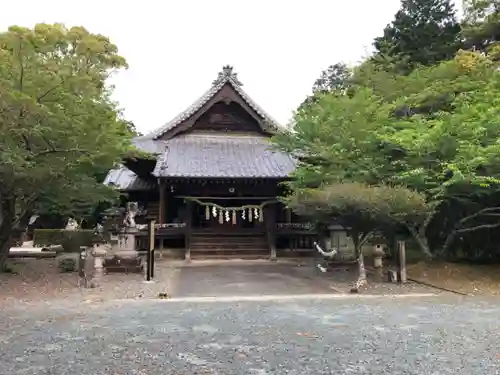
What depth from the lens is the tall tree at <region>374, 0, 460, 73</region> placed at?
2662cm

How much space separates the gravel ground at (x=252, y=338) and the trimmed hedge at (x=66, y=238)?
1543cm

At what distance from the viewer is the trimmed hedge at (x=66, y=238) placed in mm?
23938

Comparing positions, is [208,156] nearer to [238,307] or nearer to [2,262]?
[2,262]

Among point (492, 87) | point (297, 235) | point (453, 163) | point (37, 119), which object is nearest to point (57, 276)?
point (37, 119)

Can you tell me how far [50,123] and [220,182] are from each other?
8.65 meters

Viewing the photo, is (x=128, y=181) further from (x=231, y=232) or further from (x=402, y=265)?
(x=402, y=265)

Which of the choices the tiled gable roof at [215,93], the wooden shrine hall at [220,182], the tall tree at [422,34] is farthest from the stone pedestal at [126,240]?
the tall tree at [422,34]

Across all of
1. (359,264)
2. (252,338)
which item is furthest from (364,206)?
(252,338)

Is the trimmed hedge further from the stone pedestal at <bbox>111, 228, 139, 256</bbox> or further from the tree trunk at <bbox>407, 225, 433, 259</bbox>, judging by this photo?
the tree trunk at <bbox>407, 225, 433, 259</bbox>

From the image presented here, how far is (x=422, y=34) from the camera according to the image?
2786 cm

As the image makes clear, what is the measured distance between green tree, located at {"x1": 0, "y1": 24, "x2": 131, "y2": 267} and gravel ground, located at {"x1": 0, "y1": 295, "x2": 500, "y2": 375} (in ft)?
13.1

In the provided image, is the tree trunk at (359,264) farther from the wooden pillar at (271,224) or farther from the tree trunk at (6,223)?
the tree trunk at (6,223)

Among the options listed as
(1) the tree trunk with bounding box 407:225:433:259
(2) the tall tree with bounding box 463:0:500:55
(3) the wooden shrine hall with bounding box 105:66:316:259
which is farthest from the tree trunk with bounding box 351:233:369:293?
(2) the tall tree with bounding box 463:0:500:55

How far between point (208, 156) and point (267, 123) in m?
3.60
